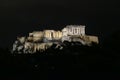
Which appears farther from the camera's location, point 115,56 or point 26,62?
point 26,62

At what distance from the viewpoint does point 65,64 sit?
13.8 m

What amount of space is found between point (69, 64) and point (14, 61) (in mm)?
2100

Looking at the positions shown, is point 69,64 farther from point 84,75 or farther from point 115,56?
point 115,56

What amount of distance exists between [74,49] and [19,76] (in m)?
2.32

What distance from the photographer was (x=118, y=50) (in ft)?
45.5

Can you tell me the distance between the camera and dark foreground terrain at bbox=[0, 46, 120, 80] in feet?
43.9

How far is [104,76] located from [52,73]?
1.84 m

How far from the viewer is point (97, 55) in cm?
1370

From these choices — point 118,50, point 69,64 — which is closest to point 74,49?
point 69,64

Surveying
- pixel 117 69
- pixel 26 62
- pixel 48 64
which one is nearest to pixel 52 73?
pixel 48 64

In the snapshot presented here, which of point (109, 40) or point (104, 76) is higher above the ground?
point (109, 40)

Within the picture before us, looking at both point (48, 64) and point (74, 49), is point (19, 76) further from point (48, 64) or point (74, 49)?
point (74, 49)

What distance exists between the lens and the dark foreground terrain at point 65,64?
13367 mm

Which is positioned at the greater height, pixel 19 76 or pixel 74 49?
pixel 74 49
